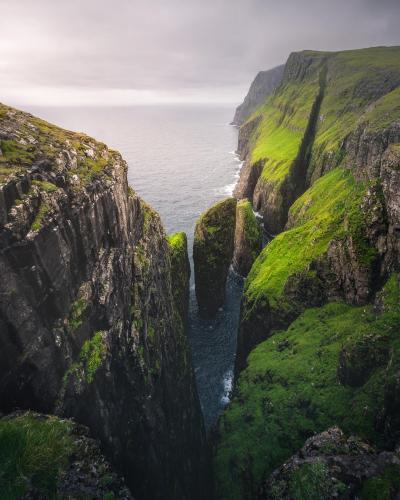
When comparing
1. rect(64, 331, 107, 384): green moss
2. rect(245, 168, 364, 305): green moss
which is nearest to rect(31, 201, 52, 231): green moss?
rect(64, 331, 107, 384): green moss

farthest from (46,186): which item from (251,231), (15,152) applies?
(251,231)

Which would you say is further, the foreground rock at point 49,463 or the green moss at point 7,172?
the green moss at point 7,172

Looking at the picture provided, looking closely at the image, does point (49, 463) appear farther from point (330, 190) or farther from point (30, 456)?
point (330, 190)

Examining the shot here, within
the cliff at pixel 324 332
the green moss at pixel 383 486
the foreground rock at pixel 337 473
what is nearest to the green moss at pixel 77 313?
the foreground rock at pixel 337 473

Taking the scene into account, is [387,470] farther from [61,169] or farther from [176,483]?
[61,169]

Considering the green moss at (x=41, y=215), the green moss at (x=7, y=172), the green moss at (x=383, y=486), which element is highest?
the green moss at (x=7, y=172)

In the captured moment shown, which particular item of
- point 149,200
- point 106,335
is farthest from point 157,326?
point 149,200

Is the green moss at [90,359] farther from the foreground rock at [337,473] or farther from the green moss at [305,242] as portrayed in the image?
the green moss at [305,242]
